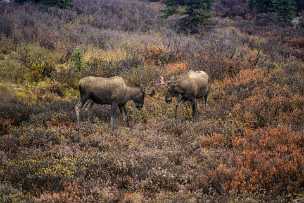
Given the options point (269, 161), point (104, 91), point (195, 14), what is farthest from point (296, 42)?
point (269, 161)

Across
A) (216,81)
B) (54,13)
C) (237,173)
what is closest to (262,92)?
(216,81)

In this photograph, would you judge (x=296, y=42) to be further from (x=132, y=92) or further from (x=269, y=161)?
(x=269, y=161)

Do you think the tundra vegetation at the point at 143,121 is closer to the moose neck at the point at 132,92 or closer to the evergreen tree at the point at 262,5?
the moose neck at the point at 132,92

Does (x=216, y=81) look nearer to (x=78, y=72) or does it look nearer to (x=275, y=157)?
(x=78, y=72)

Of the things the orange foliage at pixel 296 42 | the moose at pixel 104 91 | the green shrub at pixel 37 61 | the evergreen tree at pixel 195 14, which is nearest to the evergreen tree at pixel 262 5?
the orange foliage at pixel 296 42

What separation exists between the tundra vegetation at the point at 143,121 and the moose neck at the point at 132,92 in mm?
798

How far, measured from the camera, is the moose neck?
12430 mm

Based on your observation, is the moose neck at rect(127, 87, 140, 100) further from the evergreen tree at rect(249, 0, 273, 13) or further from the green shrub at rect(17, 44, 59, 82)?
the evergreen tree at rect(249, 0, 273, 13)

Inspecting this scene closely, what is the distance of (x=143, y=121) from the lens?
13.1 meters

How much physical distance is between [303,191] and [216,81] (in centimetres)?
973

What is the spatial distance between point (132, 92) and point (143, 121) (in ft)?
3.50

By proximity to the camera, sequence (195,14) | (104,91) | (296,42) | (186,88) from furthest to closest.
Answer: (195,14) < (296,42) < (186,88) < (104,91)

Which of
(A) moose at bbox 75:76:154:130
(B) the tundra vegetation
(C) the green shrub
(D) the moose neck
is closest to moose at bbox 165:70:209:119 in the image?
(B) the tundra vegetation

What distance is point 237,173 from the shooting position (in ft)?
27.9
